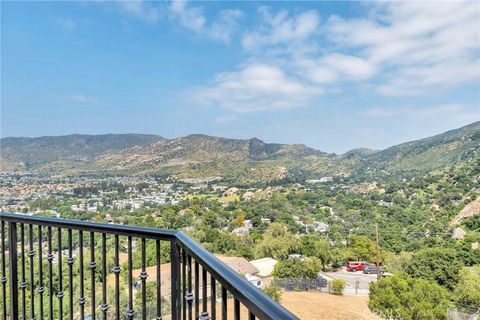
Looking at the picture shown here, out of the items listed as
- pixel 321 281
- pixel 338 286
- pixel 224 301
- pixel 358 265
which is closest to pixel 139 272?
pixel 224 301

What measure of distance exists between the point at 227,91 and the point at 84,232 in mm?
23700

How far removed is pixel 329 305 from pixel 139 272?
12.4 m

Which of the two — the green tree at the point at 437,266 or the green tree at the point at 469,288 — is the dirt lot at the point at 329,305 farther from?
the green tree at the point at 469,288

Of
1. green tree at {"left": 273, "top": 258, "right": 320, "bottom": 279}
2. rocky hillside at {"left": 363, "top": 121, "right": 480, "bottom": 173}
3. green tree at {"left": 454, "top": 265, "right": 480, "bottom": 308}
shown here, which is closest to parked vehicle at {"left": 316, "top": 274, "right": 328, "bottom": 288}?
green tree at {"left": 273, "top": 258, "right": 320, "bottom": 279}

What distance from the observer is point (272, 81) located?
22.6 meters

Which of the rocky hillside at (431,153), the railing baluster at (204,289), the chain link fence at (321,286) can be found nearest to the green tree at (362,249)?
the chain link fence at (321,286)

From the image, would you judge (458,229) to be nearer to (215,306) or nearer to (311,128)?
(311,128)

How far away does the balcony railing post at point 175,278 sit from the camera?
1.34 m

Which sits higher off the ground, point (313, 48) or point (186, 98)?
point (313, 48)

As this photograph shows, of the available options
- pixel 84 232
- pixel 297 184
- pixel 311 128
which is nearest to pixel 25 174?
pixel 84 232

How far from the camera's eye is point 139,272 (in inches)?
67.0

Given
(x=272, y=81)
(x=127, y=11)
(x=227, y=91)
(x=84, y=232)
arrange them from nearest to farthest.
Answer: (x=84, y=232) → (x=127, y=11) → (x=272, y=81) → (x=227, y=91)

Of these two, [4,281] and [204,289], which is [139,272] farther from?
[4,281]

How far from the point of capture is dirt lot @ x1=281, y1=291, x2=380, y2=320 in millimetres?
10851
